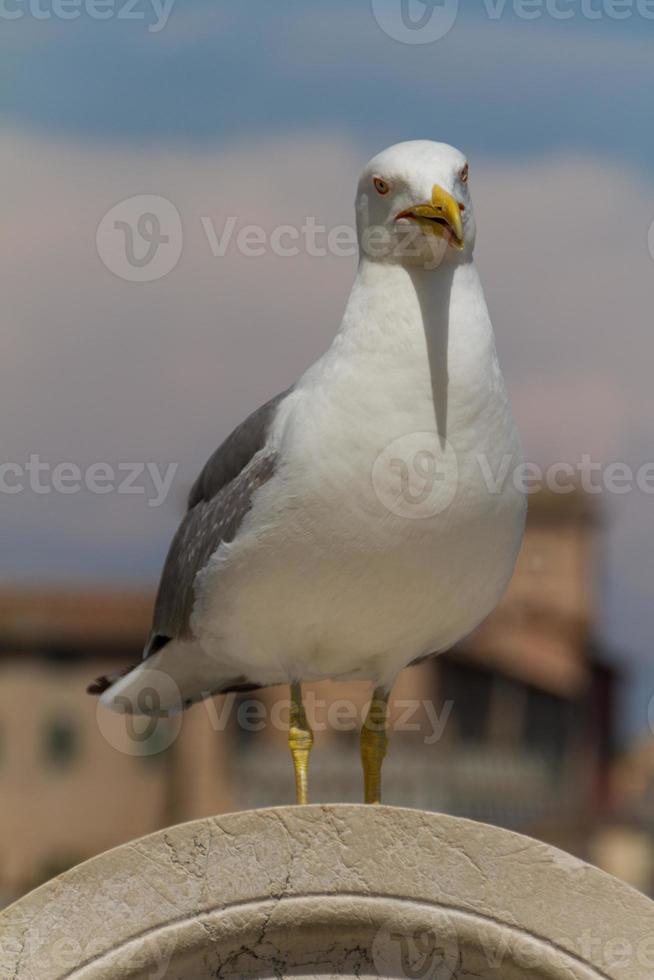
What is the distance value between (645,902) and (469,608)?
0.87 m

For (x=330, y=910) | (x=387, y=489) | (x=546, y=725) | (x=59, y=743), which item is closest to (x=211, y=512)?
(x=387, y=489)

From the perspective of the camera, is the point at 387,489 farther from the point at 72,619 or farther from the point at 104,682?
the point at 72,619

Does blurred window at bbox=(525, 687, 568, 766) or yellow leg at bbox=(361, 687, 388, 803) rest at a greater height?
yellow leg at bbox=(361, 687, 388, 803)

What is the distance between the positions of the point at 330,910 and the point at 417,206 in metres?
1.68

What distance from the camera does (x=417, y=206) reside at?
601 centimetres

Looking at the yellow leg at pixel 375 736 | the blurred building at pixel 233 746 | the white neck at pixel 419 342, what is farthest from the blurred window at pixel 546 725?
the white neck at pixel 419 342

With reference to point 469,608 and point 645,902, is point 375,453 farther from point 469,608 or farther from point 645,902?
point 645,902

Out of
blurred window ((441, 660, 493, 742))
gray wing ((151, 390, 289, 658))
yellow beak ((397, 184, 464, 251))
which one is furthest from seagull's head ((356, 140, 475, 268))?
blurred window ((441, 660, 493, 742))

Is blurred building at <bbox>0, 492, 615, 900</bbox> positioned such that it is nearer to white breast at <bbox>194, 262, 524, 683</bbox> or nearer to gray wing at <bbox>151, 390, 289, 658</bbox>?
gray wing at <bbox>151, 390, 289, 658</bbox>

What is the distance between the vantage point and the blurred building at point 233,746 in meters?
37.3

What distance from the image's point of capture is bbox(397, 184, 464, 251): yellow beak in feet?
19.4

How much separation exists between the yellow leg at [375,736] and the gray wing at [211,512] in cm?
53

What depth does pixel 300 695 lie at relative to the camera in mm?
6406

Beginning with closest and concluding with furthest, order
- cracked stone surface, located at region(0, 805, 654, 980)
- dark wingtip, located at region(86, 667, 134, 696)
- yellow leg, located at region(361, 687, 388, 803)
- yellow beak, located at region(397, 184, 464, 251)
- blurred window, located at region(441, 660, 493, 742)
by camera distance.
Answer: cracked stone surface, located at region(0, 805, 654, 980) → yellow beak, located at region(397, 184, 464, 251) → yellow leg, located at region(361, 687, 388, 803) → dark wingtip, located at region(86, 667, 134, 696) → blurred window, located at region(441, 660, 493, 742)
